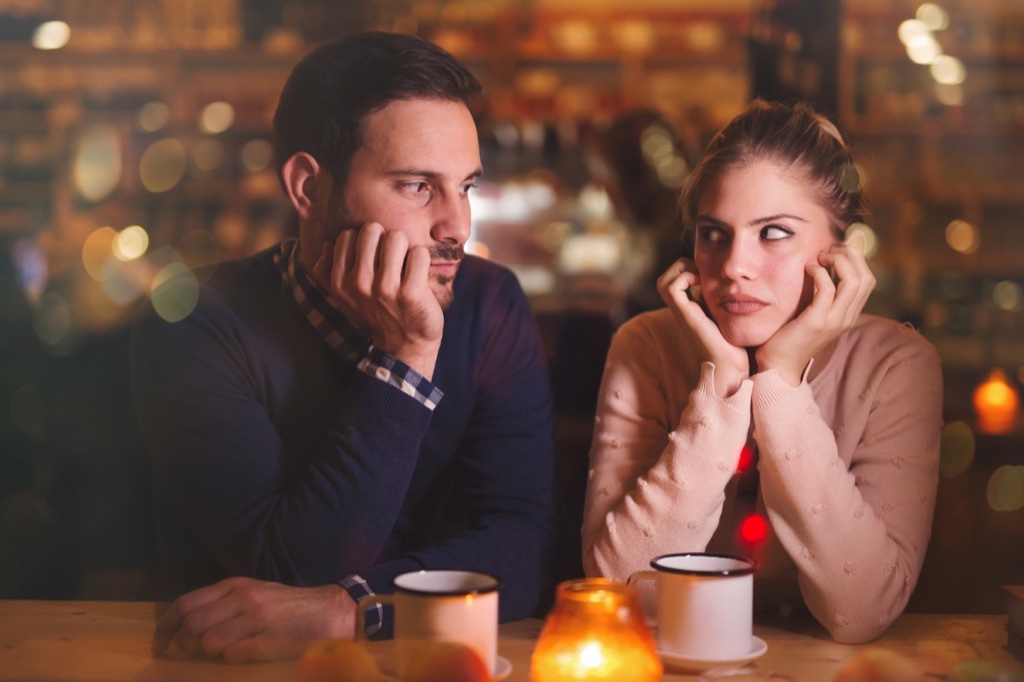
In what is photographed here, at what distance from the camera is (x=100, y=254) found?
3.61 metres

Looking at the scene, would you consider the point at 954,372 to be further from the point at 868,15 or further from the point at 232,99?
the point at 232,99

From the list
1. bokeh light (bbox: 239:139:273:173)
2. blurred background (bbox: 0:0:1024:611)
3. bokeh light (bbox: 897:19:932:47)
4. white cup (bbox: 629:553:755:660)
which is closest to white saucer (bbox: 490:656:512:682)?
white cup (bbox: 629:553:755:660)

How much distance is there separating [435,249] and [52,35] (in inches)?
123

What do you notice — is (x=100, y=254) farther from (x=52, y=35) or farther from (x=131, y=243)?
(x=52, y=35)

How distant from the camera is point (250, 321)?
1.28 m

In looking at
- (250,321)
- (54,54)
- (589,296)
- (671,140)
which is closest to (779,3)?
(671,140)

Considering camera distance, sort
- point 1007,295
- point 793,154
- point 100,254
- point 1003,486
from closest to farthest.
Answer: point 793,154, point 1003,486, point 100,254, point 1007,295

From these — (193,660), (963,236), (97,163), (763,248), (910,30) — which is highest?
(910,30)

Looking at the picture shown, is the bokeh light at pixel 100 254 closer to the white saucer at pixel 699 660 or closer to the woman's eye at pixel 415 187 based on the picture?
the woman's eye at pixel 415 187

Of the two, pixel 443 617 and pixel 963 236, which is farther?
pixel 963 236

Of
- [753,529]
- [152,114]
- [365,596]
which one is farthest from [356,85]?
[152,114]

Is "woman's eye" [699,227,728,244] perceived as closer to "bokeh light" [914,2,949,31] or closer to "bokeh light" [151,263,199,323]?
"bokeh light" [151,263,199,323]

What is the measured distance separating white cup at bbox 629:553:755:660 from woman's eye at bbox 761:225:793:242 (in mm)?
418

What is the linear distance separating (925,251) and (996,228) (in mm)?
292
